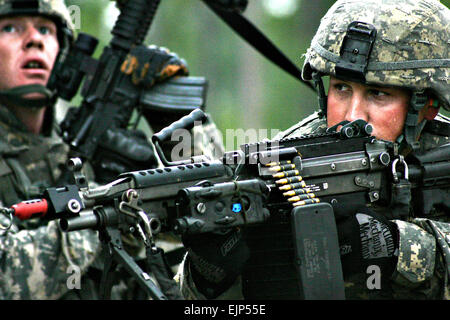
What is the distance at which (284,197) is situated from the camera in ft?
15.2

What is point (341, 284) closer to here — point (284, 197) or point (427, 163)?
point (284, 197)

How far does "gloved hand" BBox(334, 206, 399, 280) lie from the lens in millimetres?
4695

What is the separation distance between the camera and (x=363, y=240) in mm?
4730

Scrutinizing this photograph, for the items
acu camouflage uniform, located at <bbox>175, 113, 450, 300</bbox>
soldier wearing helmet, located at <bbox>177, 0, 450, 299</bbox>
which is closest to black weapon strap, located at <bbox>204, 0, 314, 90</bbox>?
soldier wearing helmet, located at <bbox>177, 0, 450, 299</bbox>

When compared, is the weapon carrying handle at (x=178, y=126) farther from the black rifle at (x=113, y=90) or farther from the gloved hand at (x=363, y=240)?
the black rifle at (x=113, y=90)

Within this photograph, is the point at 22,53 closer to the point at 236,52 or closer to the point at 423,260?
the point at 423,260

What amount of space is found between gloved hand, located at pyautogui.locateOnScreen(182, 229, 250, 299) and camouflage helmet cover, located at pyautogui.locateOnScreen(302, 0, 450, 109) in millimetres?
1291

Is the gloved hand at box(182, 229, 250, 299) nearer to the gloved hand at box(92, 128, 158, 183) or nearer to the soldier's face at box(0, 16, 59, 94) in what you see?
the gloved hand at box(92, 128, 158, 183)

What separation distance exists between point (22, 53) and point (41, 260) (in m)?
1.69

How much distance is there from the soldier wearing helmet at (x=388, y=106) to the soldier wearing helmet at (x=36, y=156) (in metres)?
2.33

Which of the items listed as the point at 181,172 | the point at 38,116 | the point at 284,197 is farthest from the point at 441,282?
the point at 38,116

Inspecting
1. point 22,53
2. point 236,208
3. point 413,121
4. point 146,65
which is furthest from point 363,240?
point 22,53

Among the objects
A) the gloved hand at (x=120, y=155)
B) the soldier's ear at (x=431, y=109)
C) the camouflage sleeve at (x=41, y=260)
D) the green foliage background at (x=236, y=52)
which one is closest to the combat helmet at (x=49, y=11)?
the gloved hand at (x=120, y=155)

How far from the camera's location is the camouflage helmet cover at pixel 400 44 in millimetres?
5266
